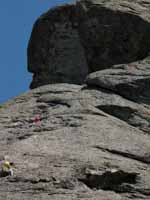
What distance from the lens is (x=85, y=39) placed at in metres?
39.4

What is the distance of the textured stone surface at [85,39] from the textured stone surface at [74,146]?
21.8 ft

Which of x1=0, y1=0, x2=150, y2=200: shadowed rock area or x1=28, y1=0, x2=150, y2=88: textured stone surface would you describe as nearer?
x1=0, y1=0, x2=150, y2=200: shadowed rock area

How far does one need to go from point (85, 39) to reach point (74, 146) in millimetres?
15652

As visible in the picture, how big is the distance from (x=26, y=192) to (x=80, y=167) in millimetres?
2119

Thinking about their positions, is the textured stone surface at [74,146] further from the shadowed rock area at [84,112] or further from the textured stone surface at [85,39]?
the textured stone surface at [85,39]

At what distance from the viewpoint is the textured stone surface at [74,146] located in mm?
21578

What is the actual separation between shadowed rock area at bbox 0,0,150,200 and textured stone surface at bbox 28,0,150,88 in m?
0.05

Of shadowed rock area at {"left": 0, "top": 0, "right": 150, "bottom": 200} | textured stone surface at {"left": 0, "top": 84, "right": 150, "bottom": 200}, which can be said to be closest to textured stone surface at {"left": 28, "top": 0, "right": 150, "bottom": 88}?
shadowed rock area at {"left": 0, "top": 0, "right": 150, "bottom": 200}

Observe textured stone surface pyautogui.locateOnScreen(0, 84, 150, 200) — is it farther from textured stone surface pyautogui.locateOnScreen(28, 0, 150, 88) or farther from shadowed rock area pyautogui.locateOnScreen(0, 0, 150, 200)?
textured stone surface pyautogui.locateOnScreen(28, 0, 150, 88)

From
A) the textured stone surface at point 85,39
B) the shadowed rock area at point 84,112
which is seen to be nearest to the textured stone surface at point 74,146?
the shadowed rock area at point 84,112

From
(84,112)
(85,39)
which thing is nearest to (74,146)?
(84,112)

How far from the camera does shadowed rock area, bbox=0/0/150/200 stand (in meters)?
21.9

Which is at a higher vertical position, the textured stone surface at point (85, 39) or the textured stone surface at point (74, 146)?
the textured stone surface at point (85, 39)

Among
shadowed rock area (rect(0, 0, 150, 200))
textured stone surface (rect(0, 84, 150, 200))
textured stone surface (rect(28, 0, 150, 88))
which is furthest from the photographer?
textured stone surface (rect(28, 0, 150, 88))
